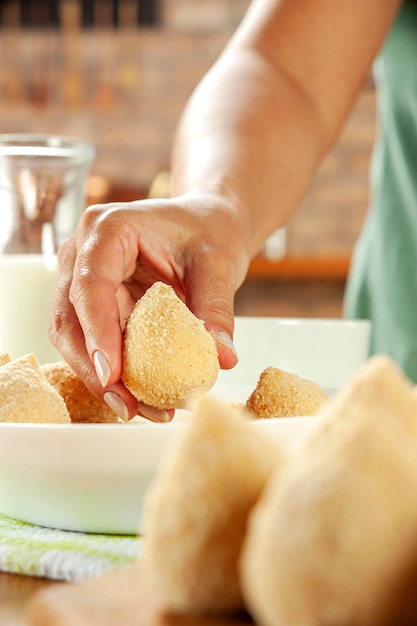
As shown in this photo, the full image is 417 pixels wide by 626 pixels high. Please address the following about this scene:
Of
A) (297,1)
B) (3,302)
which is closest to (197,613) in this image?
(3,302)

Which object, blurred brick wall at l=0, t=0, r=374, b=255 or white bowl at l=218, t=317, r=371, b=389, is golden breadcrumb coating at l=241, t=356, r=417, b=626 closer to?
white bowl at l=218, t=317, r=371, b=389

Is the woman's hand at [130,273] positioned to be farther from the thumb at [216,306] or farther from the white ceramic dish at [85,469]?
the white ceramic dish at [85,469]

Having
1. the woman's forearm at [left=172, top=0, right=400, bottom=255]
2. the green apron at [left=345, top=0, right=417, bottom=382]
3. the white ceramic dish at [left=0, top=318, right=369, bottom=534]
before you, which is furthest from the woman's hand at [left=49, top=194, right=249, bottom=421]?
the green apron at [left=345, top=0, right=417, bottom=382]

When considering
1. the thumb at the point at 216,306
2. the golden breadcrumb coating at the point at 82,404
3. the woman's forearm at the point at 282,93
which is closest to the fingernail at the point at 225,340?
the thumb at the point at 216,306

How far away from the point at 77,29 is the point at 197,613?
488 centimetres

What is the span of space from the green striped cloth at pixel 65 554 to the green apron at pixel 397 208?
40.9 inches

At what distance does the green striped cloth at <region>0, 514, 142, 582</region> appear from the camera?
51 centimetres

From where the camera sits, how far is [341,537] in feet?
0.83

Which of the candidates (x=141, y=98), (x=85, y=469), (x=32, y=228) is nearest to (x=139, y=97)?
(x=141, y=98)

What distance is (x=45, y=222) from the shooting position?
1.30 metres

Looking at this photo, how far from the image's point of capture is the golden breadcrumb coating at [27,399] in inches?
Result: 25.8

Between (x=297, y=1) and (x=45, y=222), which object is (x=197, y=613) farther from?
(x=297, y=1)

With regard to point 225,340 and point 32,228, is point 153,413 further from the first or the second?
point 32,228

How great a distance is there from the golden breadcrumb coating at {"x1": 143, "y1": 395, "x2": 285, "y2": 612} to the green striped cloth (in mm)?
191
